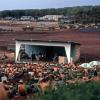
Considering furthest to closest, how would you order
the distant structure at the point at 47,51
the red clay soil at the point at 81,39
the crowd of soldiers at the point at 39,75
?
the red clay soil at the point at 81,39 < the distant structure at the point at 47,51 < the crowd of soldiers at the point at 39,75

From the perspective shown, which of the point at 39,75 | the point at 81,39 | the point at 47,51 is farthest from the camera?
the point at 81,39

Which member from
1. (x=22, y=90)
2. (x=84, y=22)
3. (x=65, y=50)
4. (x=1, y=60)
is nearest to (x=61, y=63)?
(x=65, y=50)

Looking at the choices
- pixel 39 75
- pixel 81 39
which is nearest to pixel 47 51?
pixel 39 75

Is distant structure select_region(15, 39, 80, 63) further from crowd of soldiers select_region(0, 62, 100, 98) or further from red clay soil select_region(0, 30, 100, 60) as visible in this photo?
red clay soil select_region(0, 30, 100, 60)

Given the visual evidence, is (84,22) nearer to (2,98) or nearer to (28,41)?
(28,41)

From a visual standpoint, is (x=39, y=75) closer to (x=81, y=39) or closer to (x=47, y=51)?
(x=47, y=51)

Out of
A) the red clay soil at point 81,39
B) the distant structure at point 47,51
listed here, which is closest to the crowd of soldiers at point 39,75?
the distant structure at point 47,51

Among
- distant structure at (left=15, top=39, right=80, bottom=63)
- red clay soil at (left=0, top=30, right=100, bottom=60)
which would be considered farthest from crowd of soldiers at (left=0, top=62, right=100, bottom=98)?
red clay soil at (left=0, top=30, right=100, bottom=60)

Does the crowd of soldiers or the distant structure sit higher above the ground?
the distant structure

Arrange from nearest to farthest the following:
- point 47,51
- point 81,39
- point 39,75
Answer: point 39,75, point 47,51, point 81,39

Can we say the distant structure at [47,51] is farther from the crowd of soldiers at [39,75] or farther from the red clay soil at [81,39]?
the red clay soil at [81,39]
